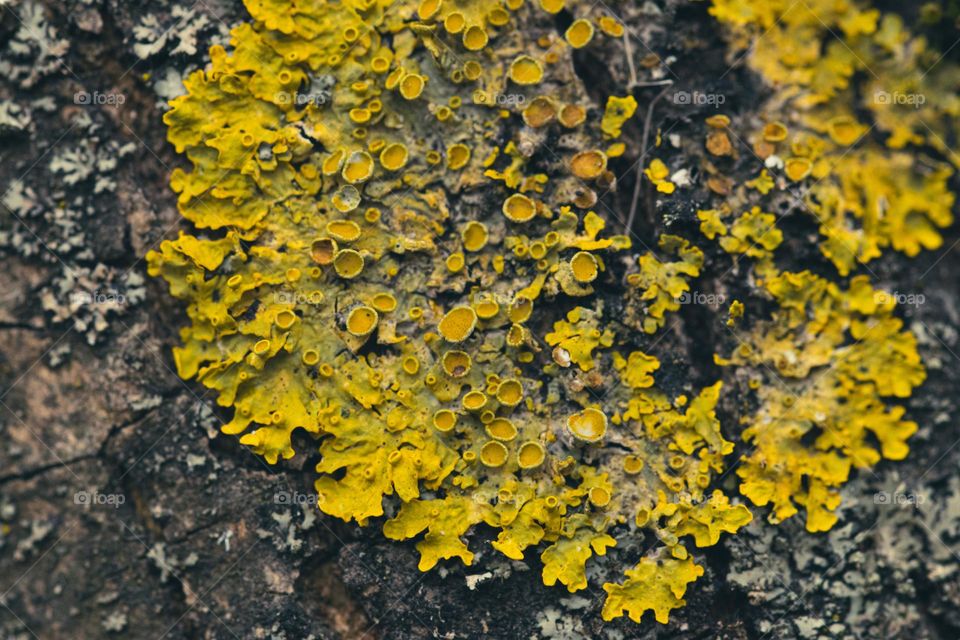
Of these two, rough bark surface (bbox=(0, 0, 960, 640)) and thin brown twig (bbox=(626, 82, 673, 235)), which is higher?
thin brown twig (bbox=(626, 82, 673, 235))

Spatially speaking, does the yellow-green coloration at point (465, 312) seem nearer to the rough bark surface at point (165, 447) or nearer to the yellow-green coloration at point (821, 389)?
the yellow-green coloration at point (821, 389)

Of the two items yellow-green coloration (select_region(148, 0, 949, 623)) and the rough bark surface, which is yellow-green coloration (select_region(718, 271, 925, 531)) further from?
the rough bark surface

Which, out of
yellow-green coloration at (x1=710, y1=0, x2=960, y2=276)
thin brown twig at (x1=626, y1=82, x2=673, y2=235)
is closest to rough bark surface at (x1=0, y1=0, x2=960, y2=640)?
thin brown twig at (x1=626, y1=82, x2=673, y2=235)

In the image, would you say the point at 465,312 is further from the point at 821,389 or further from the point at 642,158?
the point at 821,389

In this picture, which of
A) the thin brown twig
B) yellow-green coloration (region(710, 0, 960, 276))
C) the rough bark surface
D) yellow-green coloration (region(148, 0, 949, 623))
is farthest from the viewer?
yellow-green coloration (region(710, 0, 960, 276))

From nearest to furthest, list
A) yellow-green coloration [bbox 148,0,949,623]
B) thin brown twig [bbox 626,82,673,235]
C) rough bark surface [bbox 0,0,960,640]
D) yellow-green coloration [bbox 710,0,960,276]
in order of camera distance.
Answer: yellow-green coloration [bbox 148,0,949,623], rough bark surface [bbox 0,0,960,640], thin brown twig [bbox 626,82,673,235], yellow-green coloration [bbox 710,0,960,276]

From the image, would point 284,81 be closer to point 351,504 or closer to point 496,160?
point 496,160

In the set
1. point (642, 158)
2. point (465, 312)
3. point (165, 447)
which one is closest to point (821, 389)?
point (642, 158)
